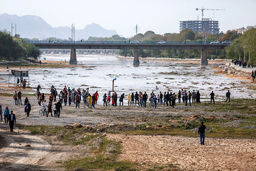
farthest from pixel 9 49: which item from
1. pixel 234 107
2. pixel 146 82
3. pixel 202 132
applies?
pixel 202 132

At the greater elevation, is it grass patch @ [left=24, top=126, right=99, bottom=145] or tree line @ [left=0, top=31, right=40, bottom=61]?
tree line @ [left=0, top=31, right=40, bottom=61]

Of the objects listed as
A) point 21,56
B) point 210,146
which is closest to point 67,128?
point 210,146

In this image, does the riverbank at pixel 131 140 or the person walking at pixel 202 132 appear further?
the person walking at pixel 202 132

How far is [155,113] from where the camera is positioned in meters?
43.2

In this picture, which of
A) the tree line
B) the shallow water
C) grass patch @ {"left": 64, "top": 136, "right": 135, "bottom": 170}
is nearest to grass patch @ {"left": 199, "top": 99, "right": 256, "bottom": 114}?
A: the shallow water

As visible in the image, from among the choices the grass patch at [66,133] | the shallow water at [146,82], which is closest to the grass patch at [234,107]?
the shallow water at [146,82]

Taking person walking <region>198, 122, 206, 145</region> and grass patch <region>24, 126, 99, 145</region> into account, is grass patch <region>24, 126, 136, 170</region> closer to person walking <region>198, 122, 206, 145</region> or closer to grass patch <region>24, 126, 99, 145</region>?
grass patch <region>24, 126, 99, 145</region>

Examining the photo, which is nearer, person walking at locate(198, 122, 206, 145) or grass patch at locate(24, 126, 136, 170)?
grass patch at locate(24, 126, 136, 170)

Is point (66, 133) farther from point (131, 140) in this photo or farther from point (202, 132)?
point (202, 132)

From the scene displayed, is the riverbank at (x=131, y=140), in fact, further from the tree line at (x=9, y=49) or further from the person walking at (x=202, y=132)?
the tree line at (x=9, y=49)

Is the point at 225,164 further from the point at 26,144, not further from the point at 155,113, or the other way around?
the point at 155,113

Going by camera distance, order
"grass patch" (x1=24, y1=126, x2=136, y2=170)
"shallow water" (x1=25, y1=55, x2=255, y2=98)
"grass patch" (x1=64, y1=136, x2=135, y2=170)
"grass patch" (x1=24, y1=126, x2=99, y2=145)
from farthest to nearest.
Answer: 1. "shallow water" (x1=25, y1=55, x2=255, y2=98)
2. "grass patch" (x1=24, y1=126, x2=99, y2=145)
3. "grass patch" (x1=24, y1=126, x2=136, y2=170)
4. "grass patch" (x1=64, y1=136, x2=135, y2=170)

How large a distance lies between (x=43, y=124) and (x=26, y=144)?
749 centimetres

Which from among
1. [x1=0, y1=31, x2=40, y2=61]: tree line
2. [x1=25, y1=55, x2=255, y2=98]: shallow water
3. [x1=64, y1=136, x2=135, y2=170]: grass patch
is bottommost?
[x1=64, y1=136, x2=135, y2=170]: grass patch
